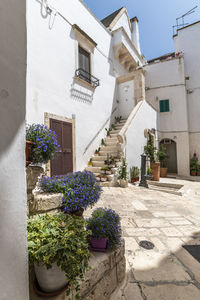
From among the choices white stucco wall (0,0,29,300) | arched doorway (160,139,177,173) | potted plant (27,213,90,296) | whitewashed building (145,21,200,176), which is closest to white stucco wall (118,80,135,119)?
whitewashed building (145,21,200,176)

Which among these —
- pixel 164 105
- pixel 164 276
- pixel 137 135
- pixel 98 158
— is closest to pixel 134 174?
pixel 98 158

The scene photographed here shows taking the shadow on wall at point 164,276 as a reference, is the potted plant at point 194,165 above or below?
above

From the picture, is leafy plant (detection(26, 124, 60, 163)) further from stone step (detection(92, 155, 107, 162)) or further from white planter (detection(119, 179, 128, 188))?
stone step (detection(92, 155, 107, 162))

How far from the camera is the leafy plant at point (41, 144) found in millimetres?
1900

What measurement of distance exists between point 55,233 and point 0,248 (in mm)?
499

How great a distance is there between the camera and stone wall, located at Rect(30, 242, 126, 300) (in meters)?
1.35

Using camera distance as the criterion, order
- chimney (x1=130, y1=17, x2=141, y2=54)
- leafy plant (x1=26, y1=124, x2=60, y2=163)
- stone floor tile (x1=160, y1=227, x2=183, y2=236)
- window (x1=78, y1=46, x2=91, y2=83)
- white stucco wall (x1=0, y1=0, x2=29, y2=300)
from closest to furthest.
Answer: white stucco wall (x1=0, y1=0, x2=29, y2=300), leafy plant (x1=26, y1=124, x2=60, y2=163), stone floor tile (x1=160, y1=227, x2=183, y2=236), window (x1=78, y1=46, x2=91, y2=83), chimney (x1=130, y1=17, x2=141, y2=54)

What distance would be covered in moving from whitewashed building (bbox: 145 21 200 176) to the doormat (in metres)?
10.0

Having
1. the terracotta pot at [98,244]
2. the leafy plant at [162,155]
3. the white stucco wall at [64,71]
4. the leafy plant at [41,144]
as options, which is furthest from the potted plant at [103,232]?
the leafy plant at [162,155]

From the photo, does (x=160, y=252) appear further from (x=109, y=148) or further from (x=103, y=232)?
(x=109, y=148)

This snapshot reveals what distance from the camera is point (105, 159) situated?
7211 millimetres

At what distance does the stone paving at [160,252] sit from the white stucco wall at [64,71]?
3859mm

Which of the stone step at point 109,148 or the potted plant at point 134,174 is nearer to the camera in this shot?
the potted plant at point 134,174

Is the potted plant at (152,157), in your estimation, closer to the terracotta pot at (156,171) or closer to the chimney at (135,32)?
the terracotta pot at (156,171)
